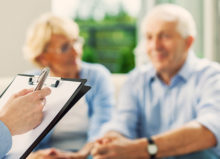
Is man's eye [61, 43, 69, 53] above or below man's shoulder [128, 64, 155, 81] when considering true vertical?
above

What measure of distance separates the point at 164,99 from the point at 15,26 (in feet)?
6.65

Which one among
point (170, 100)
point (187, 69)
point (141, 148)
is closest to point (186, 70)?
point (187, 69)

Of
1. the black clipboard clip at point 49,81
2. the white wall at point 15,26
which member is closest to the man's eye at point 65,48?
the black clipboard clip at point 49,81

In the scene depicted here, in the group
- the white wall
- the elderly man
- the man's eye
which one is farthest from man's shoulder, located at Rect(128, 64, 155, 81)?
the white wall

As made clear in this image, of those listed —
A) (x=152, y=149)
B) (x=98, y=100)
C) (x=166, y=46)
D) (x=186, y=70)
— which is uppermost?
(x=166, y=46)

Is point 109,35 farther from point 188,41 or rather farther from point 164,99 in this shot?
point 164,99

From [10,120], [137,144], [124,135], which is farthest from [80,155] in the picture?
[10,120]

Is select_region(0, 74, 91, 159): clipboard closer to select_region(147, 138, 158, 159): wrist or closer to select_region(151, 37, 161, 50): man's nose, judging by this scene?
select_region(147, 138, 158, 159): wrist

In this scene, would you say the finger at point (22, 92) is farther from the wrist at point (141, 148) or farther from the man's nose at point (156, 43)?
the man's nose at point (156, 43)

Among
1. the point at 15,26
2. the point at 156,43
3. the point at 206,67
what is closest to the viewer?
the point at 206,67

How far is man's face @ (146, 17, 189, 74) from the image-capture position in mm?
1853

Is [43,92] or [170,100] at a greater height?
[43,92]

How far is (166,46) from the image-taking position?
190 cm

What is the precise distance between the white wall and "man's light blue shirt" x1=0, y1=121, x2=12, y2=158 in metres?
2.72
